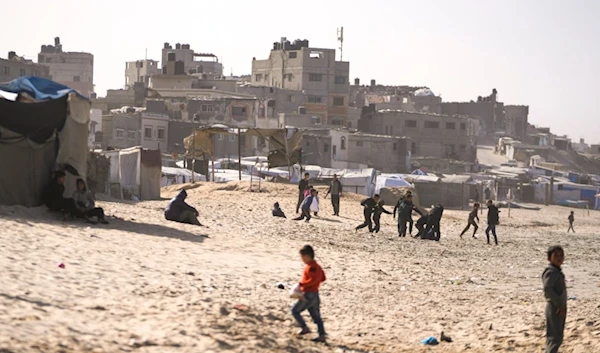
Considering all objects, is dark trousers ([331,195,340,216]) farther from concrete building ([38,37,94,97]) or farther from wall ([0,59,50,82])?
concrete building ([38,37,94,97])

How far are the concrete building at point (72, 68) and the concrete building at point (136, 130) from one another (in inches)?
1547

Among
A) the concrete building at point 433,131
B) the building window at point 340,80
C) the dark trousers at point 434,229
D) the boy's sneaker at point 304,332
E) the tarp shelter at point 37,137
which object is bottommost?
the boy's sneaker at point 304,332

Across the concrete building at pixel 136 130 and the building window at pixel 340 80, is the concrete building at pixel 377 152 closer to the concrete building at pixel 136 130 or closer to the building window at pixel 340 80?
the concrete building at pixel 136 130

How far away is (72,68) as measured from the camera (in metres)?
98.8

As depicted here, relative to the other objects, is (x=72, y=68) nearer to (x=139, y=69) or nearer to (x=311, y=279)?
(x=139, y=69)

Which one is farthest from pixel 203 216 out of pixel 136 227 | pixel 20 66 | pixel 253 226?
pixel 20 66

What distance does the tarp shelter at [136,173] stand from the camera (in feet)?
106

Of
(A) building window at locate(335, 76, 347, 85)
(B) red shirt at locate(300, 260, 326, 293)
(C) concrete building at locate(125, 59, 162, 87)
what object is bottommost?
(B) red shirt at locate(300, 260, 326, 293)

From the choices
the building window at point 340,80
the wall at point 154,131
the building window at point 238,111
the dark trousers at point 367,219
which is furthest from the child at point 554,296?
the building window at point 340,80

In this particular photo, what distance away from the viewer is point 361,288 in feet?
49.3

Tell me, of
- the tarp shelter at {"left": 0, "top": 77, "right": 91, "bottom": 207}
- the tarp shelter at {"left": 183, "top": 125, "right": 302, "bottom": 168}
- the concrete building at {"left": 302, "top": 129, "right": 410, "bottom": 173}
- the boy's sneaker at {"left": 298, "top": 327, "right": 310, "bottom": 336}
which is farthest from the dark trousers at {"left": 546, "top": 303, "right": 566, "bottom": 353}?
the concrete building at {"left": 302, "top": 129, "right": 410, "bottom": 173}

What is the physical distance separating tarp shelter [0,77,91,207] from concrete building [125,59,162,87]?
88526mm

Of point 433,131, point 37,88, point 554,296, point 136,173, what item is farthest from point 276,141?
point 433,131

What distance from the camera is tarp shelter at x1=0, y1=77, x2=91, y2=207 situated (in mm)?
18281
